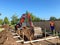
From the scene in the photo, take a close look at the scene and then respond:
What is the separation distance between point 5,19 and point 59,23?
42801 mm

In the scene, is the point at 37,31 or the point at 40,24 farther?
the point at 40,24

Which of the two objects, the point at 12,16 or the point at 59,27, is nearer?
the point at 59,27

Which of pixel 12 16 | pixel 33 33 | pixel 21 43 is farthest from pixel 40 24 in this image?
pixel 12 16

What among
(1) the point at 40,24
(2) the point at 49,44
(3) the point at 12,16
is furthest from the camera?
(3) the point at 12,16

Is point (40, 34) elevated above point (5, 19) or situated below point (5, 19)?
below

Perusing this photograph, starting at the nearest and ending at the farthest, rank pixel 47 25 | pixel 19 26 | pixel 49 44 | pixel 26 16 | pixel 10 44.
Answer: pixel 10 44
pixel 49 44
pixel 26 16
pixel 19 26
pixel 47 25

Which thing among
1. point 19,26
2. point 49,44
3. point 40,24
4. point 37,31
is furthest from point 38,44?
point 40,24

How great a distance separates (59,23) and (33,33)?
13.4ft

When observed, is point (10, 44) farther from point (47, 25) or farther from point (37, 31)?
point (47, 25)

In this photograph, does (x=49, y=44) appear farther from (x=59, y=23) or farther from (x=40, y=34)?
(x=59, y=23)

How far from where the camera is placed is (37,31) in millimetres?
18938

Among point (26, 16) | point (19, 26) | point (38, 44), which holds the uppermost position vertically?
point (26, 16)

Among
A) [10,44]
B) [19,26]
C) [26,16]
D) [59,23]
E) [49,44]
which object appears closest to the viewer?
[10,44]

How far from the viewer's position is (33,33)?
1773 cm
